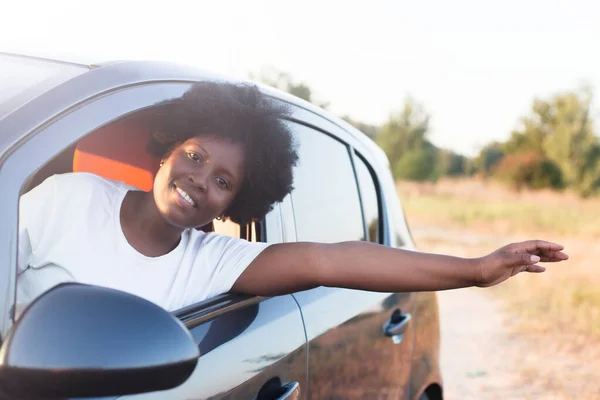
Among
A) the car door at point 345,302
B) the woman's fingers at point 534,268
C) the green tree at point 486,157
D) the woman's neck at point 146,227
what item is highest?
the woman's neck at point 146,227

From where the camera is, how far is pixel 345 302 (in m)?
2.43

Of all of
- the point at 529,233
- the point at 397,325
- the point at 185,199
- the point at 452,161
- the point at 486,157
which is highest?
the point at 185,199

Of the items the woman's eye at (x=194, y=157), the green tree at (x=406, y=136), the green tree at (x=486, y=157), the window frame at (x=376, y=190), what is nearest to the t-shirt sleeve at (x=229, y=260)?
the woman's eye at (x=194, y=157)

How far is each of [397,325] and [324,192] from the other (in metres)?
0.58

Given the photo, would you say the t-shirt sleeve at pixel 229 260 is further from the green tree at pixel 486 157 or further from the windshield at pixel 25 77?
the green tree at pixel 486 157

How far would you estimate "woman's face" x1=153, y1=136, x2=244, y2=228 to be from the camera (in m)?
1.86

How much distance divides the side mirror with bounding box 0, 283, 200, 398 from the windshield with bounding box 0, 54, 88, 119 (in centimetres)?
49

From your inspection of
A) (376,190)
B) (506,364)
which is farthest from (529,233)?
(376,190)

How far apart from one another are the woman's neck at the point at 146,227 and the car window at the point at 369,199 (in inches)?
48.1

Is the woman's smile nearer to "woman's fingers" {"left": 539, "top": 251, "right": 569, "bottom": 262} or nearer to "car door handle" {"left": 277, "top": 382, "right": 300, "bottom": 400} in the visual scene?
"car door handle" {"left": 277, "top": 382, "right": 300, "bottom": 400}

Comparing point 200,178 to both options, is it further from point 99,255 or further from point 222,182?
point 99,255

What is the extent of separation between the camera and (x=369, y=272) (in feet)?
6.22

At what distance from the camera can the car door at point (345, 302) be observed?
2193 millimetres

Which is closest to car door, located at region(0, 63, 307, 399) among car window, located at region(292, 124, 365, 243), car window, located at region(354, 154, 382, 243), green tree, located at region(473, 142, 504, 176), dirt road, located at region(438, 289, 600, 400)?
car window, located at region(292, 124, 365, 243)
